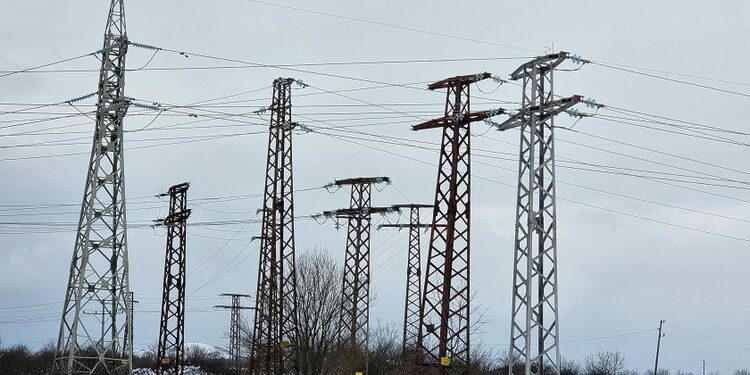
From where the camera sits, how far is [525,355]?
83.5ft

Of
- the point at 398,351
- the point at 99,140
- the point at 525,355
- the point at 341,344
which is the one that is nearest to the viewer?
the point at 525,355

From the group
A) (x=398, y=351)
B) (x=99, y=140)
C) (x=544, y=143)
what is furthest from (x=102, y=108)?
(x=398, y=351)

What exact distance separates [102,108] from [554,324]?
17.0m

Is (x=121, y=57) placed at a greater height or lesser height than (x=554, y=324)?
greater

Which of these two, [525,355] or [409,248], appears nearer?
[525,355]

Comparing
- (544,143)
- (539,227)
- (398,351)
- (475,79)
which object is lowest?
(398,351)

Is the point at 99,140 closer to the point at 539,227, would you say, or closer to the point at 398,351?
the point at 539,227

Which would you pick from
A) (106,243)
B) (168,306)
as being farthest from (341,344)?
(106,243)

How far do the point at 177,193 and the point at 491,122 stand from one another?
27.1 meters

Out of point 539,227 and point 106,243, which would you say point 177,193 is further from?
point 539,227

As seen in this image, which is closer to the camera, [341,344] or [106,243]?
[106,243]

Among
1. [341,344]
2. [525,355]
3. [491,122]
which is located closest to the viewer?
[525,355]

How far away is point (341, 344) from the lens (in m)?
50.6

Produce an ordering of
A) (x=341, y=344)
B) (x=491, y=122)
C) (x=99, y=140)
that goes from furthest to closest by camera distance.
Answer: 1. (x=341, y=344)
2. (x=99, y=140)
3. (x=491, y=122)
